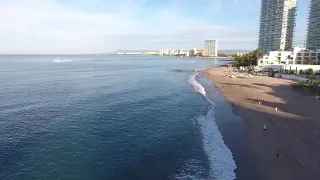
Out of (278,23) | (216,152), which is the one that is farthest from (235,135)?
(278,23)

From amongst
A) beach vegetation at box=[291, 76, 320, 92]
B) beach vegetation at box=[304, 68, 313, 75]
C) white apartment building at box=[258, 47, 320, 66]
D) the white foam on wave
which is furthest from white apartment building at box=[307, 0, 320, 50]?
the white foam on wave

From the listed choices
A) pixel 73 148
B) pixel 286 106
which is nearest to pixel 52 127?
pixel 73 148

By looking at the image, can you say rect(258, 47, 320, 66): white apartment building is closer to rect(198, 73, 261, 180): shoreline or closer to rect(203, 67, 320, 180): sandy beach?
rect(203, 67, 320, 180): sandy beach

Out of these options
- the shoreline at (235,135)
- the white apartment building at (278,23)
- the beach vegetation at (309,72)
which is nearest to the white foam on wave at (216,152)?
the shoreline at (235,135)

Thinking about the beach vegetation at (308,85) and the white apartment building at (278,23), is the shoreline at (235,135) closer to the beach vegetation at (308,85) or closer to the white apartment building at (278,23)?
the beach vegetation at (308,85)

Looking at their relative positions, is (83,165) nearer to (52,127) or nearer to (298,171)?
(52,127)

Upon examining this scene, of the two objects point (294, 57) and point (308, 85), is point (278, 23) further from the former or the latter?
point (308, 85)
